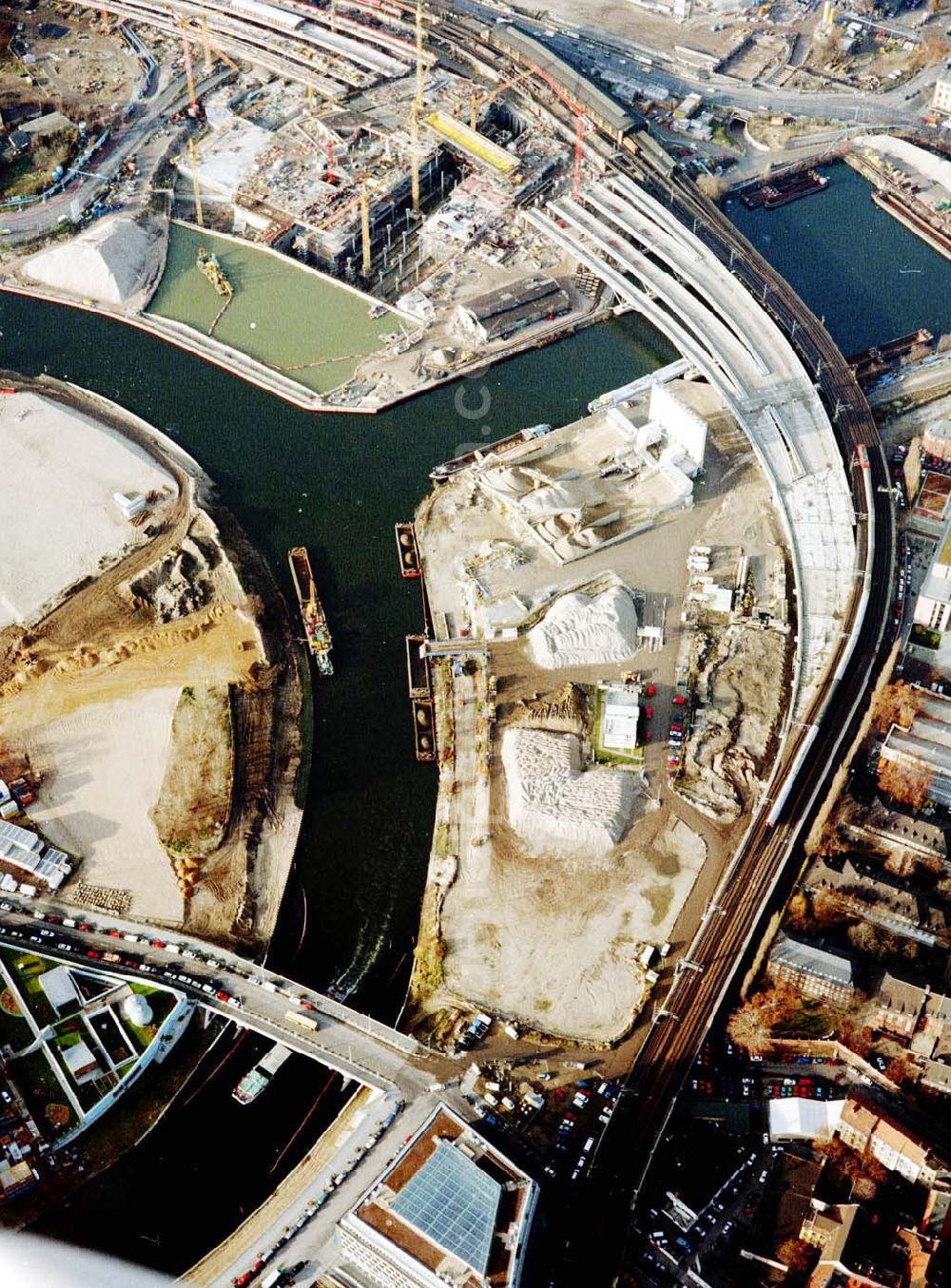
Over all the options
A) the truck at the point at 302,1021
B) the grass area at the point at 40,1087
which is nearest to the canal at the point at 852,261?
the truck at the point at 302,1021

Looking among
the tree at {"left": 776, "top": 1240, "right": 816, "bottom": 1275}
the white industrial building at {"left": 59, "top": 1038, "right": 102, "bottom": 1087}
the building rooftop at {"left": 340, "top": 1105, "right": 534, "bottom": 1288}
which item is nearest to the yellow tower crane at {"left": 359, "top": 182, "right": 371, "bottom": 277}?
the white industrial building at {"left": 59, "top": 1038, "right": 102, "bottom": 1087}

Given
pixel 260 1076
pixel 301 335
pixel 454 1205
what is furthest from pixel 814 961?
pixel 301 335

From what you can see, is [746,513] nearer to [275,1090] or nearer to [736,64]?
[275,1090]

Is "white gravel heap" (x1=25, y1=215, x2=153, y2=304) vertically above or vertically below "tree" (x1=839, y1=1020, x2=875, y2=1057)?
above

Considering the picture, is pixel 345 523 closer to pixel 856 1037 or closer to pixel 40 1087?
pixel 40 1087

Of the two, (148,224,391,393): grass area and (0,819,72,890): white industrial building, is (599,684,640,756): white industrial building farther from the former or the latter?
(148,224,391,393): grass area

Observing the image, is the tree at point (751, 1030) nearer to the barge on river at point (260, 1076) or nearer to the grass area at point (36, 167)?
the barge on river at point (260, 1076)
